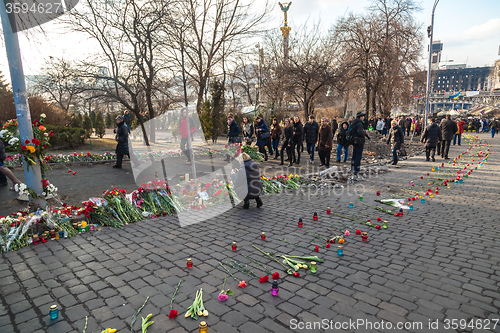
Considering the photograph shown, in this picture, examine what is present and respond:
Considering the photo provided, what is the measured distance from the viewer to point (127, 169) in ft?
38.9

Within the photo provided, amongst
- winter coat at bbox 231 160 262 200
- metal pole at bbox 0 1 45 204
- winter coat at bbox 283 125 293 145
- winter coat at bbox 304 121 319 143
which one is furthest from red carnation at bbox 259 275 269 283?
winter coat at bbox 304 121 319 143

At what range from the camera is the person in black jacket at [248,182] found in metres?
6.90

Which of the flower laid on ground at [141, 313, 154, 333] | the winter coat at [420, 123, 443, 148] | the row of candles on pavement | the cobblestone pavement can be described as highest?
the winter coat at [420, 123, 443, 148]

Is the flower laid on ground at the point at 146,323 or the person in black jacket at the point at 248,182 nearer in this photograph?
the flower laid on ground at the point at 146,323

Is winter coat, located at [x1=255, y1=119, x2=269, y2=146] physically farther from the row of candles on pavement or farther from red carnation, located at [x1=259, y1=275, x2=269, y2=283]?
red carnation, located at [x1=259, y1=275, x2=269, y2=283]

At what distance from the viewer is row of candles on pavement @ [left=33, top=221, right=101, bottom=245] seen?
5.05 m

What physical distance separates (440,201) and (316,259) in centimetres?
500

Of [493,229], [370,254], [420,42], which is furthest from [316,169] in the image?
[420,42]

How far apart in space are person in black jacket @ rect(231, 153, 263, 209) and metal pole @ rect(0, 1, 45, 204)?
418 cm

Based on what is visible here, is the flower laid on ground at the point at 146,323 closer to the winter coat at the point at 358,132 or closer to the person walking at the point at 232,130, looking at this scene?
the winter coat at the point at 358,132

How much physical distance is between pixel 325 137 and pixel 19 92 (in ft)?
30.1

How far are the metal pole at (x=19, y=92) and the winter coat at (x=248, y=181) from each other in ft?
13.7

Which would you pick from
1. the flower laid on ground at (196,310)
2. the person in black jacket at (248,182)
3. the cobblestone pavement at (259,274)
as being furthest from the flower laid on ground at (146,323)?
the person in black jacket at (248,182)

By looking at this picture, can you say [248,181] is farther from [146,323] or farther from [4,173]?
[4,173]
